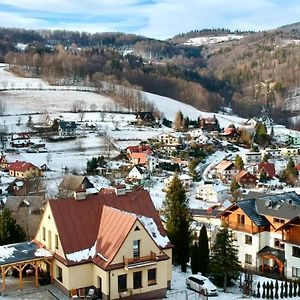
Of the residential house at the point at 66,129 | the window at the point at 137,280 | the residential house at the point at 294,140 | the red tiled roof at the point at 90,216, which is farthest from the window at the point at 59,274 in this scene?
the residential house at the point at 294,140

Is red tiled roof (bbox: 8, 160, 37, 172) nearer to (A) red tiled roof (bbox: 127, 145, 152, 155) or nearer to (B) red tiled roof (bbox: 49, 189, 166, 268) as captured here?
(A) red tiled roof (bbox: 127, 145, 152, 155)

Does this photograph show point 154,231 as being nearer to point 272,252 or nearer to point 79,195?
point 79,195

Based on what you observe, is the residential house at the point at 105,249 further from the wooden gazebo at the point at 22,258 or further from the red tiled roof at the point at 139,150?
the red tiled roof at the point at 139,150

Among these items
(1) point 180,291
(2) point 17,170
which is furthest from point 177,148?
(1) point 180,291

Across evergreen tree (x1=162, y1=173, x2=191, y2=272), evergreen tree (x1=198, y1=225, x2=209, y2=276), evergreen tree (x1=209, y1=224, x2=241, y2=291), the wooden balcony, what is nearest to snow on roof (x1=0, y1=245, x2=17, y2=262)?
evergreen tree (x1=162, y1=173, x2=191, y2=272)

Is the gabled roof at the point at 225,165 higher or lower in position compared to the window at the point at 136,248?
lower

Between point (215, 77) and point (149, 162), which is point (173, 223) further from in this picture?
point (215, 77)
